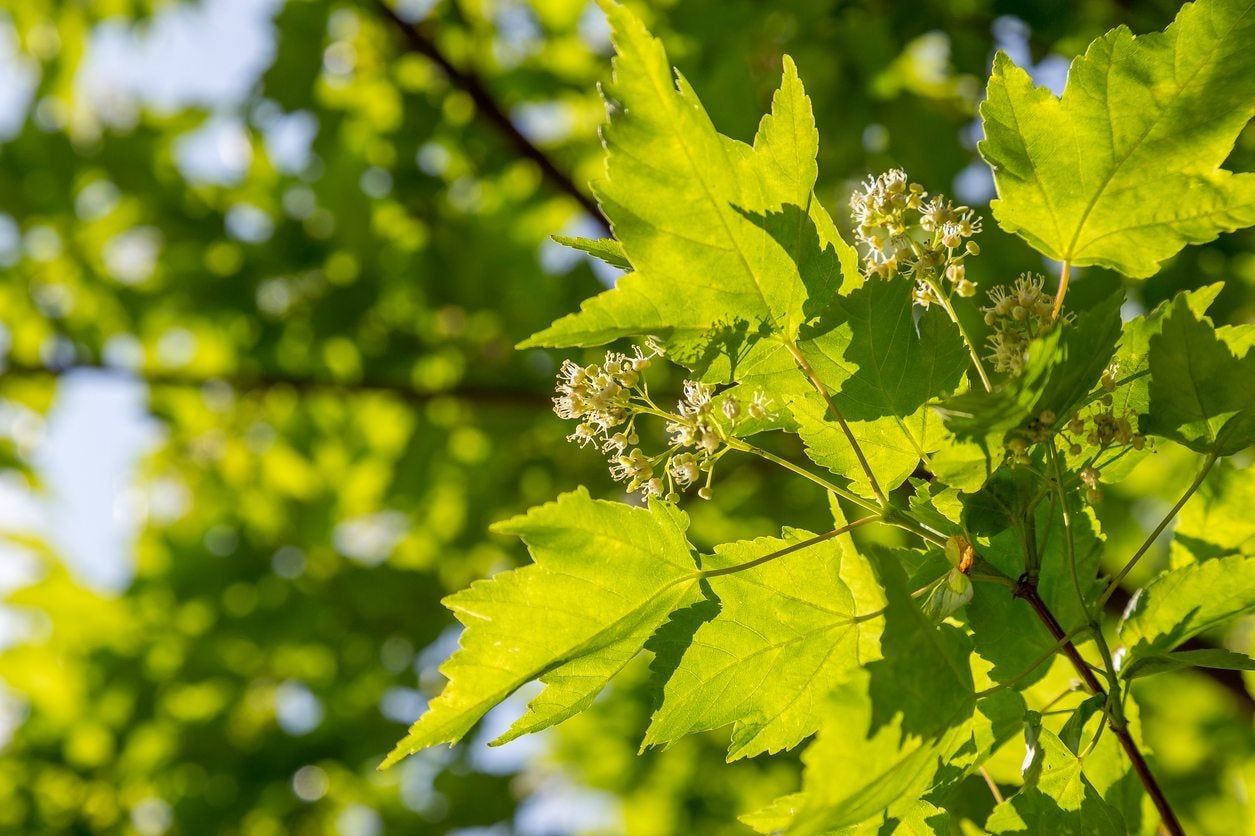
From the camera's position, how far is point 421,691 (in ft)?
13.2

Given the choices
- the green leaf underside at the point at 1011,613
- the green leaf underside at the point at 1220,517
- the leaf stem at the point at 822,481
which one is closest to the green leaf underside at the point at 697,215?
the leaf stem at the point at 822,481

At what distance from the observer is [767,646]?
3.66 ft

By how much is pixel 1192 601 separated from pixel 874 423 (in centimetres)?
37

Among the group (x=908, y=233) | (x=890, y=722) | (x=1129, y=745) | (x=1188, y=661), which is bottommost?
(x=1129, y=745)

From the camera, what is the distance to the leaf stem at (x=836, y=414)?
110 cm

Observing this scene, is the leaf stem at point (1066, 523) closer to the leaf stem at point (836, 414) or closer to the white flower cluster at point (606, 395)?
the leaf stem at point (836, 414)

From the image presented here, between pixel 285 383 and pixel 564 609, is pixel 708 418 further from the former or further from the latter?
pixel 285 383

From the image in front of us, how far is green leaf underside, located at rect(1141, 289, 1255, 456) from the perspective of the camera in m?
1.02

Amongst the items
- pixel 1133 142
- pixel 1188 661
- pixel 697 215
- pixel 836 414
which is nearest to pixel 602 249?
pixel 697 215

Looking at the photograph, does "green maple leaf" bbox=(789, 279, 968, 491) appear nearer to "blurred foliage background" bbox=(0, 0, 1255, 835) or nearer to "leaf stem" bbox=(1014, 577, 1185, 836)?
"leaf stem" bbox=(1014, 577, 1185, 836)

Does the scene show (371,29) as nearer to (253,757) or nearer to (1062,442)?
(253,757)

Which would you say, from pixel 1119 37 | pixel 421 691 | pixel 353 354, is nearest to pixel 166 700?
pixel 421 691

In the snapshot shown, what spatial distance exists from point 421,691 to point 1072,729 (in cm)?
329

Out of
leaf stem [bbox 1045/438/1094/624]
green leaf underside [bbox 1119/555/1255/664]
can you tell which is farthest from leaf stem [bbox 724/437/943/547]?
green leaf underside [bbox 1119/555/1255/664]
